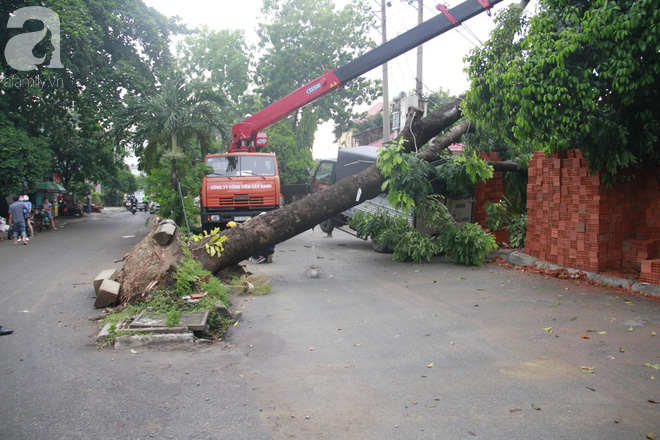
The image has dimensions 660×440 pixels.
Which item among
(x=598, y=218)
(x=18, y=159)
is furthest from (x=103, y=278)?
(x=18, y=159)

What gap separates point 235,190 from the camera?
13.0 m

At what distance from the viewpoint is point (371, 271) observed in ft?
32.9

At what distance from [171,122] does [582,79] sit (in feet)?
36.9

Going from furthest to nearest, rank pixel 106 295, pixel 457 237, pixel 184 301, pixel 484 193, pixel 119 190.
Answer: pixel 119 190
pixel 484 193
pixel 457 237
pixel 106 295
pixel 184 301

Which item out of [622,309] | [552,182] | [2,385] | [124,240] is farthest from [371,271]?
[124,240]

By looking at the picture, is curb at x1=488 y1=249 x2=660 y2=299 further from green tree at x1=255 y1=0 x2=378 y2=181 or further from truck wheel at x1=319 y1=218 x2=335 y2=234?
green tree at x1=255 y1=0 x2=378 y2=181

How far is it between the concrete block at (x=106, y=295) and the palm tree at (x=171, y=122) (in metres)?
7.23

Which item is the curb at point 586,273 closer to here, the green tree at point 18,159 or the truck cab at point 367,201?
the truck cab at point 367,201

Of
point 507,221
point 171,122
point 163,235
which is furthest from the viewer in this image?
point 171,122

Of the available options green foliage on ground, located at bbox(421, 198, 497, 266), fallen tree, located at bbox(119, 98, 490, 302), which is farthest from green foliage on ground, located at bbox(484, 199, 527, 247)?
fallen tree, located at bbox(119, 98, 490, 302)

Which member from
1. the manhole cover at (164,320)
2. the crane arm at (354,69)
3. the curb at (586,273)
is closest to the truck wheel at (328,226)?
the crane arm at (354,69)

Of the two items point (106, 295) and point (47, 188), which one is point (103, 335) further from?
point (47, 188)

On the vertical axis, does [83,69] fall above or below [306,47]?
below

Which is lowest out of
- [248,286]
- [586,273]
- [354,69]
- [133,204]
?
[248,286]
